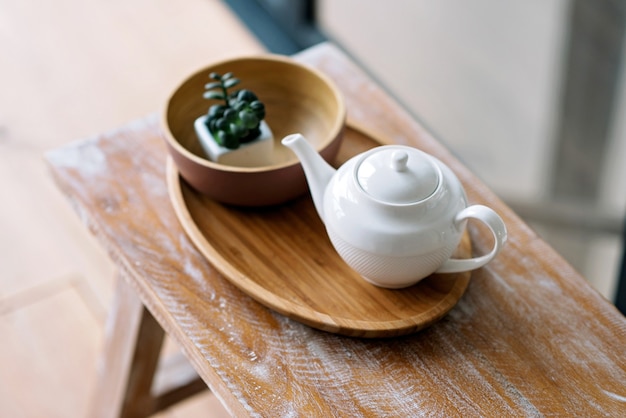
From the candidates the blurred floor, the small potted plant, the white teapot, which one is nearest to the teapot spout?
the white teapot

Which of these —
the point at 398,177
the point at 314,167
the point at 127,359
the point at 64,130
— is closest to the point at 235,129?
the point at 314,167

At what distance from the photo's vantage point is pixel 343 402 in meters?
0.85

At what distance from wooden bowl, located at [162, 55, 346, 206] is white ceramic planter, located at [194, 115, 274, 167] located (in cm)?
1

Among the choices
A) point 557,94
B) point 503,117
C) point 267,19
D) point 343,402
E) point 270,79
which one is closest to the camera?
point 343,402

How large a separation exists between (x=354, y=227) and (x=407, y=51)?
1.16m

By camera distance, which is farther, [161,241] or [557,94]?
[557,94]

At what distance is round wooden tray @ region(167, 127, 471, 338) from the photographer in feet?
2.98

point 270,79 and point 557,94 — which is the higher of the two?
point 270,79

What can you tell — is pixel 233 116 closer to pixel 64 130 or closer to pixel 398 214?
pixel 398 214

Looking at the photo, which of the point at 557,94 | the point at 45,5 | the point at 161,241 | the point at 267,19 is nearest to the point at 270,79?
the point at 161,241

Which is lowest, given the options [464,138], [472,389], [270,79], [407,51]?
[464,138]

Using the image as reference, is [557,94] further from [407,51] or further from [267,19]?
A: [267,19]

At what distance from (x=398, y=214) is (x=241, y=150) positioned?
9.9 inches

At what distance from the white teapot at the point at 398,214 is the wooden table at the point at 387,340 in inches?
3.2
